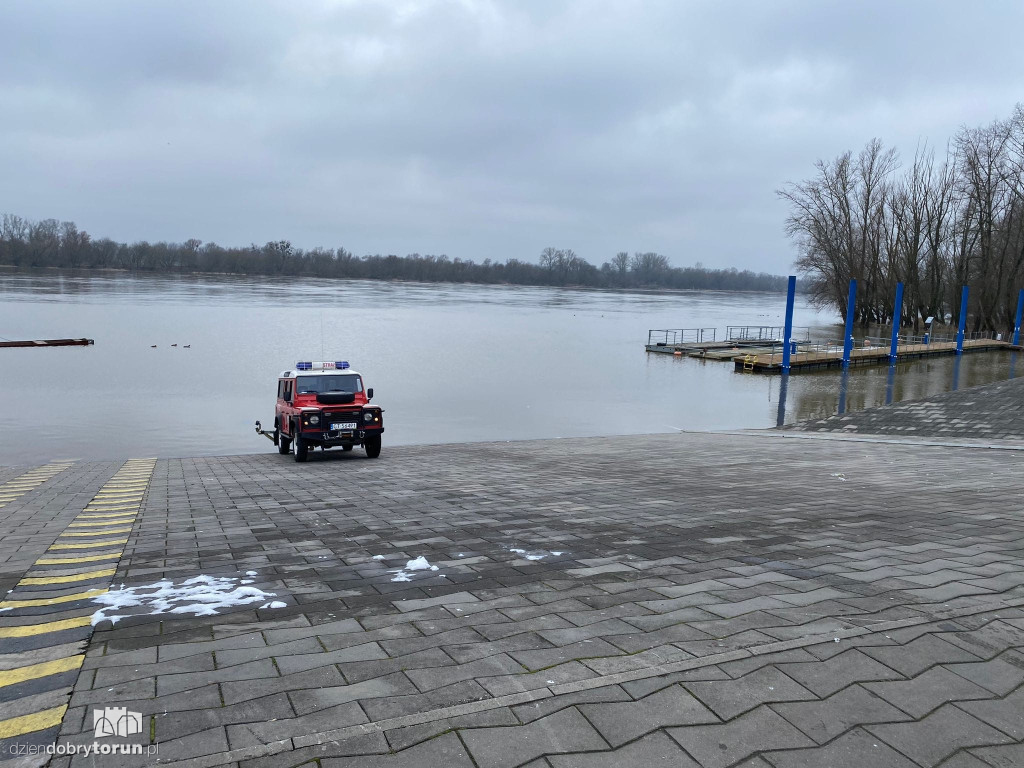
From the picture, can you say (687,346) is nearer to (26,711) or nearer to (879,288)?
(879,288)

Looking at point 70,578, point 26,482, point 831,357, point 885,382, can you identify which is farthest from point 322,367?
point 831,357

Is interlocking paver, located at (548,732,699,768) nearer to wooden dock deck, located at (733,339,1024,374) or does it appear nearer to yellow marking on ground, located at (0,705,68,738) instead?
yellow marking on ground, located at (0,705,68,738)

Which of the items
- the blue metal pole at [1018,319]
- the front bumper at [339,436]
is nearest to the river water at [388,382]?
the blue metal pole at [1018,319]

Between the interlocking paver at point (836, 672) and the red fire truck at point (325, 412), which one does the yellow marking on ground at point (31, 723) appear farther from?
the red fire truck at point (325, 412)

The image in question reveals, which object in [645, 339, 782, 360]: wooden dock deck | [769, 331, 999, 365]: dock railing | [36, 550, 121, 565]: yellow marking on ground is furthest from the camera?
[645, 339, 782, 360]: wooden dock deck

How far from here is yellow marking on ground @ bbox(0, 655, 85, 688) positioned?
3.91 m

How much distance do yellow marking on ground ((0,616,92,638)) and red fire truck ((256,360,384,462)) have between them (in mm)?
10742

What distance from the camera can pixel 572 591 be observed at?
5.38m

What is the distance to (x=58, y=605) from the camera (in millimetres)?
5113

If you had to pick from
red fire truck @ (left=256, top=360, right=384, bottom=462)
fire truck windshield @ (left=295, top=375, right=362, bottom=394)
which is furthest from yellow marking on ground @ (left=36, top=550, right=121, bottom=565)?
fire truck windshield @ (left=295, top=375, right=362, bottom=394)

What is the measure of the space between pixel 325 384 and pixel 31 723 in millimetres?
13631

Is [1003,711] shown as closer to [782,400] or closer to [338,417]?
[338,417]

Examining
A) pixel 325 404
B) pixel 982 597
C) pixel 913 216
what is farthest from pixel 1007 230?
pixel 982 597

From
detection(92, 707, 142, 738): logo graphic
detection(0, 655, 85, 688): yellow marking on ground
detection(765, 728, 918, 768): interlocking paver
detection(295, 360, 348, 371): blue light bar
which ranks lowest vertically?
detection(0, 655, 85, 688): yellow marking on ground
